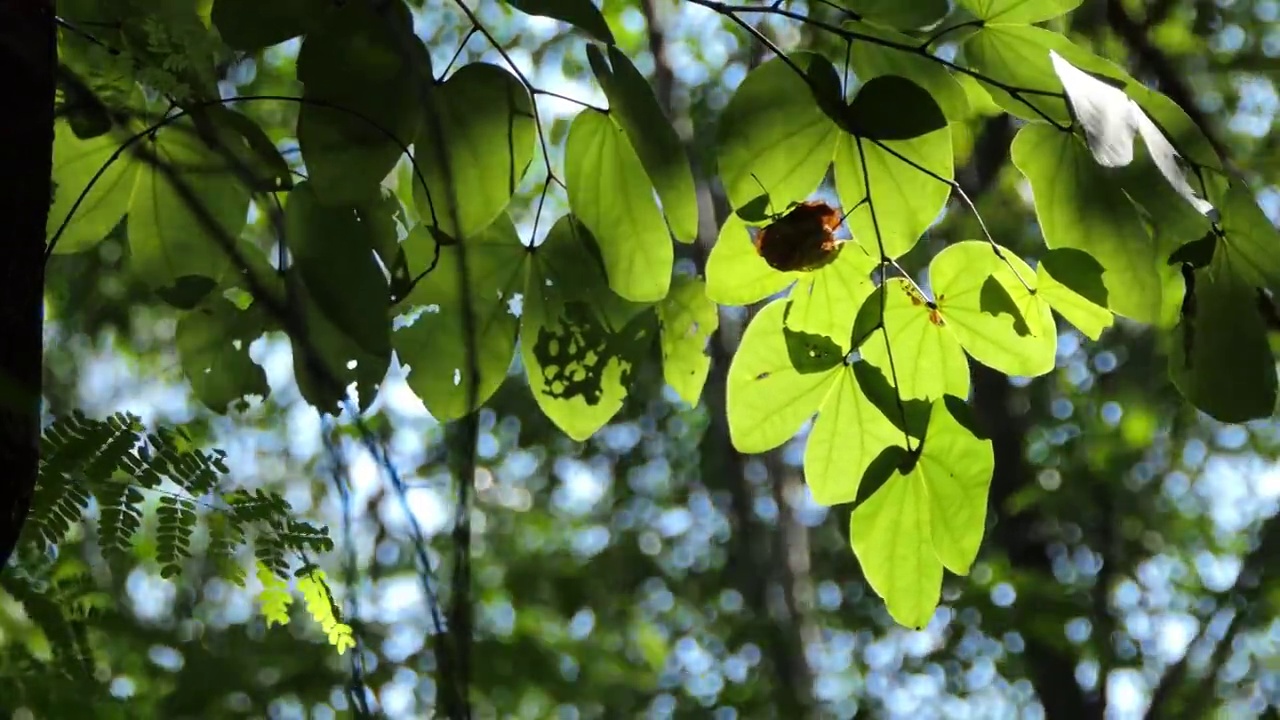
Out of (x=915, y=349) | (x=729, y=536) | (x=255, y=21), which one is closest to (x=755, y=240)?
(x=915, y=349)

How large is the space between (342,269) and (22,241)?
0.79 feet

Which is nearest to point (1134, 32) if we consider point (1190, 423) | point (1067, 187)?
point (1067, 187)

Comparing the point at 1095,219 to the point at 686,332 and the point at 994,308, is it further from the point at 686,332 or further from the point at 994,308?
the point at 686,332

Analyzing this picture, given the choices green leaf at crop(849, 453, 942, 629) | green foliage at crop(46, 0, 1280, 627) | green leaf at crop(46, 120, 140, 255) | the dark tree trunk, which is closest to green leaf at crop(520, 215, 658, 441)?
green foliage at crop(46, 0, 1280, 627)

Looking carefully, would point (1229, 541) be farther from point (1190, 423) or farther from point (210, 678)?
point (210, 678)

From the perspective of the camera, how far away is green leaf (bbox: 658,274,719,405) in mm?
903

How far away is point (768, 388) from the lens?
0.84 meters

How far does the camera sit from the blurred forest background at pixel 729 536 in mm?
2156

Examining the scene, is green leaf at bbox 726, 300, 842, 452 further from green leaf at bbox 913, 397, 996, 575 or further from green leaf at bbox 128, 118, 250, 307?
green leaf at bbox 128, 118, 250, 307

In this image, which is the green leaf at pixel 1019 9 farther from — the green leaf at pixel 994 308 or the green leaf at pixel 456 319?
the green leaf at pixel 456 319

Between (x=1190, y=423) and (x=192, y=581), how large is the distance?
306cm

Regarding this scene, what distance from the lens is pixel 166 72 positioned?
739 mm

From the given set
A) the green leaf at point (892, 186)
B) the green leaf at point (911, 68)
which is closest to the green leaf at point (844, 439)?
the green leaf at point (892, 186)

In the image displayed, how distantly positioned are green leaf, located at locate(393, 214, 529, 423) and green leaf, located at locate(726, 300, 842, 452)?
7.3 inches
